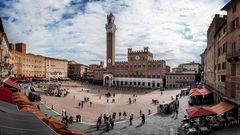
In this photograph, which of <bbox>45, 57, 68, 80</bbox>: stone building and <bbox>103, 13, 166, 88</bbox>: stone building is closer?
<bbox>103, 13, 166, 88</bbox>: stone building

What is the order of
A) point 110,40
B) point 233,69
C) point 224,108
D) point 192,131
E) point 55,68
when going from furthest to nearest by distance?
point 55,68, point 110,40, point 233,69, point 224,108, point 192,131

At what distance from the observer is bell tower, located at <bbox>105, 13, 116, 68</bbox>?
10246cm

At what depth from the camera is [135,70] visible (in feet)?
304

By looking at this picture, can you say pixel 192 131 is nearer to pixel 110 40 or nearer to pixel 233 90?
pixel 233 90

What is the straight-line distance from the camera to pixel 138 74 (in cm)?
9156

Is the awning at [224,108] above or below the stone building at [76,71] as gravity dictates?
below

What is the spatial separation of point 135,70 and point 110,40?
21.2 meters

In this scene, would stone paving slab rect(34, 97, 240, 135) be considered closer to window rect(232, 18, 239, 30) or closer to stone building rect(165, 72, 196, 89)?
window rect(232, 18, 239, 30)

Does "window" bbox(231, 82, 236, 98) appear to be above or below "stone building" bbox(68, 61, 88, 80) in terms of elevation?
below

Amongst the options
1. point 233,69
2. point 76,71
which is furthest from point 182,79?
point 76,71

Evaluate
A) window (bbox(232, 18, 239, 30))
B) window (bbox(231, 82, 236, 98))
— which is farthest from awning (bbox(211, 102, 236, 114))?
window (bbox(232, 18, 239, 30))

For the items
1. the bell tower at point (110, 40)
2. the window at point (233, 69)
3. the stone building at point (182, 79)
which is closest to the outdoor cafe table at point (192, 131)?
the window at point (233, 69)

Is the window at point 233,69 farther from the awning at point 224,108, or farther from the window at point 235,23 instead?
the window at point 235,23

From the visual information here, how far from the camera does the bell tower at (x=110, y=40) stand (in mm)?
102463
